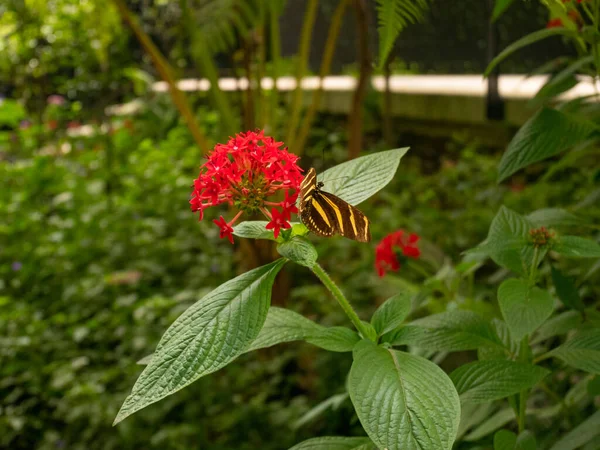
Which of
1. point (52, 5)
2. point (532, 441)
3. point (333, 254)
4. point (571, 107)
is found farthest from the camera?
point (52, 5)

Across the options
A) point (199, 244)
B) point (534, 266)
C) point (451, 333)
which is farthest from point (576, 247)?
A: point (199, 244)

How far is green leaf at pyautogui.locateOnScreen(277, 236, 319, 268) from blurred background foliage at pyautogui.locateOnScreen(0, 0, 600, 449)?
0.82 feet

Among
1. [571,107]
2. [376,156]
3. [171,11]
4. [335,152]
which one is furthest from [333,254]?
[171,11]

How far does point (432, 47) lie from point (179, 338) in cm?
318

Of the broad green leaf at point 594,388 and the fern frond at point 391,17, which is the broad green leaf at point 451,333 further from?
the fern frond at point 391,17

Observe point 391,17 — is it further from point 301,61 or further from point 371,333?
point 301,61

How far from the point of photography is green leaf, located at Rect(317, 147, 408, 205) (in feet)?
1.93

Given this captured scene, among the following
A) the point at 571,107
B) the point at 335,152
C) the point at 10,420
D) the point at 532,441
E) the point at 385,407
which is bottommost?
the point at 10,420

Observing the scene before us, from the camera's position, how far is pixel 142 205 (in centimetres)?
333

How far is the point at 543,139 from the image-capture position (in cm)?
76

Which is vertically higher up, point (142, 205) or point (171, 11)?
point (171, 11)

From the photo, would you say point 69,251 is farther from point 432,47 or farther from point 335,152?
point 432,47

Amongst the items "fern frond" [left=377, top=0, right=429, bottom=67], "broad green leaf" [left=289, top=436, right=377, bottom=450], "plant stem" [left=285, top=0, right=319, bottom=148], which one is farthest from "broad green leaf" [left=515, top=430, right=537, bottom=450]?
"plant stem" [left=285, top=0, right=319, bottom=148]

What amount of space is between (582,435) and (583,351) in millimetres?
103
